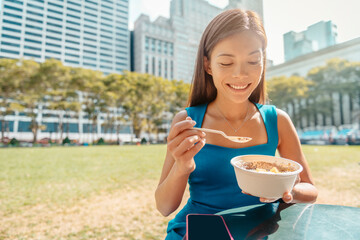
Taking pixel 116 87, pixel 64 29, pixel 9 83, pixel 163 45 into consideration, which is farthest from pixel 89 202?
pixel 163 45

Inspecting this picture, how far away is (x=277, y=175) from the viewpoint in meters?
0.67

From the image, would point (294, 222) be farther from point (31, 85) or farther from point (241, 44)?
point (31, 85)

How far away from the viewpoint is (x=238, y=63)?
1.02m

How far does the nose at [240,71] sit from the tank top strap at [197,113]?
0.39 meters

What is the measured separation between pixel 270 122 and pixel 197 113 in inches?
18.3

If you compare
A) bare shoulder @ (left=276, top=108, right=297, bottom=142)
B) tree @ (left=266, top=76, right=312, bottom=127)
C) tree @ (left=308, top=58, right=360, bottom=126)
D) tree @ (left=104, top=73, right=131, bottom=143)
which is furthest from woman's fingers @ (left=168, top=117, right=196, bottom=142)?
tree @ (left=308, top=58, right=360, bottom=126)

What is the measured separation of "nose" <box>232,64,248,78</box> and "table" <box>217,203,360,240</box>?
0.64 m

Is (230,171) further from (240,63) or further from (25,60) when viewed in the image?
(25,60)

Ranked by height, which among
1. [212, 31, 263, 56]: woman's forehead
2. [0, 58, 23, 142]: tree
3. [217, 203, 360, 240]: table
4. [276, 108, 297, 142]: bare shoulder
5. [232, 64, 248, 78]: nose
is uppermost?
[0, 58, 23, 142]: tree

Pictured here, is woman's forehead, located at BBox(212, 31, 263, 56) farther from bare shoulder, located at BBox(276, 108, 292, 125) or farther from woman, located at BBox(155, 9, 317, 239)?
bare shoulder, located at BBox(276, 108, 292, 125)

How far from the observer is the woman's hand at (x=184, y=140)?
85 centimetres

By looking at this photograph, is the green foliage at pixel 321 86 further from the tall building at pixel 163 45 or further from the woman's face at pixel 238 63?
the tall building at pixel 163 45

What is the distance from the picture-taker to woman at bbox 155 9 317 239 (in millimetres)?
992

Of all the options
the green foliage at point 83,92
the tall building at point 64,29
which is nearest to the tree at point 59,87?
the green foliage at point 83,92
